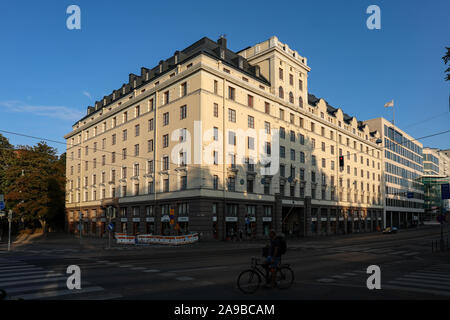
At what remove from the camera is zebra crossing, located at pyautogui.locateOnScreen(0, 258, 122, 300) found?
991cm

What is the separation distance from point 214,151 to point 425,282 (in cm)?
2887

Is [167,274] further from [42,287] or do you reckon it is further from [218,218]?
[218,218]

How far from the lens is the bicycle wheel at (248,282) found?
1045 cm

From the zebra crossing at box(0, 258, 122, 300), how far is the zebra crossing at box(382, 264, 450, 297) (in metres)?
9.27

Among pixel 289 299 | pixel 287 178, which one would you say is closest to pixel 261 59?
pixel 287 178

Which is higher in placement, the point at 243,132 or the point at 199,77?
the point at 199,77

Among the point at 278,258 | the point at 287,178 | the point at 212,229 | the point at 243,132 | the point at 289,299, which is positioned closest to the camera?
the point at 289,299

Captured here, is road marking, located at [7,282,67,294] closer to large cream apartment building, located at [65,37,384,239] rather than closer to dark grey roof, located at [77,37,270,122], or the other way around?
large cream apartment building, located at [65,37,384,239]

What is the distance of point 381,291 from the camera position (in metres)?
11.2

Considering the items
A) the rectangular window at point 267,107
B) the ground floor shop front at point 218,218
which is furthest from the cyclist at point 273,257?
the rectangular window at point 267,107

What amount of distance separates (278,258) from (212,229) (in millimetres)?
28618

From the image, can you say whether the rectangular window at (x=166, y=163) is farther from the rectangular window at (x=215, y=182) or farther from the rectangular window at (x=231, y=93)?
the rectangular window at (x=231, y=93)

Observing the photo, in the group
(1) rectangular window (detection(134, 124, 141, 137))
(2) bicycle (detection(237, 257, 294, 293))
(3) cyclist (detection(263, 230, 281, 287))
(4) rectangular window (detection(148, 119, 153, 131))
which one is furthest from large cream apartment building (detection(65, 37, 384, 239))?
(3) cyclist (detection(263, 230, 281, 287))
